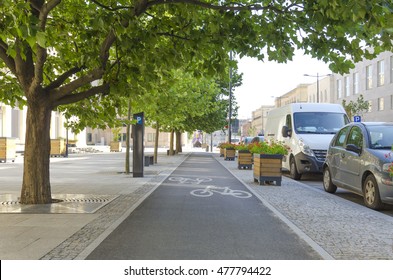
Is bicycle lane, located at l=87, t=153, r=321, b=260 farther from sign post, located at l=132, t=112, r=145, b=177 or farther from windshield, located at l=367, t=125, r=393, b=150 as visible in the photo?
sign post, located at l=132, t=112, r=145, b=177

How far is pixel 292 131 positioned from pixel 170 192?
6639 millimetres

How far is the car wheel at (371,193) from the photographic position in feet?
29.6

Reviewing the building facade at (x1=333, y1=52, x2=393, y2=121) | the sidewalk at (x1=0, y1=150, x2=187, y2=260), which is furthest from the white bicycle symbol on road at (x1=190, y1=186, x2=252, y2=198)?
the building facade at (x1=333, y1=52, x2=393, y2=121)

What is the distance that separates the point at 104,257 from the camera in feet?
17.3

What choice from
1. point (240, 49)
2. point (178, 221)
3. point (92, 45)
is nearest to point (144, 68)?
point (92, 45)

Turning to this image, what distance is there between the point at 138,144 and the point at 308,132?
19.7 feet

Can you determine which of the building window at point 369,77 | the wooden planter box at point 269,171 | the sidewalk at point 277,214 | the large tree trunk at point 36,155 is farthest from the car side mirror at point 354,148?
the building window at point 369,77

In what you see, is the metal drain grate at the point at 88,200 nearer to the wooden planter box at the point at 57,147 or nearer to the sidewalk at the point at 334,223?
the sidewalk at the point at 334,223

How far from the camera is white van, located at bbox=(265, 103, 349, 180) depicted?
606 inches

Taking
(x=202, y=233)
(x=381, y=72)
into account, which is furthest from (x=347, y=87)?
(x=202, y=233)

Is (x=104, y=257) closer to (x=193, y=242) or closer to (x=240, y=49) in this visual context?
(x=193, y=242)

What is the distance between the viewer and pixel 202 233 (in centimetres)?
666

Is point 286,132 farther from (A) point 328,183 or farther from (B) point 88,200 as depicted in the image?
(B) point 88,200

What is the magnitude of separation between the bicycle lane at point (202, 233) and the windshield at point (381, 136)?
2.76m
